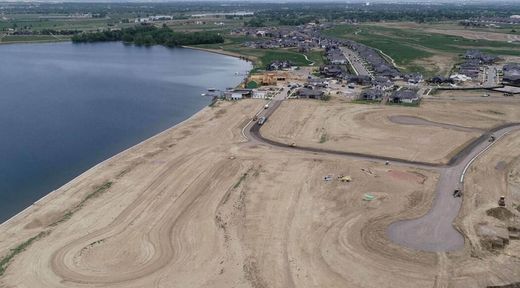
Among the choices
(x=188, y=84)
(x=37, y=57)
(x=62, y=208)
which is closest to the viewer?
(x=62, y=208)

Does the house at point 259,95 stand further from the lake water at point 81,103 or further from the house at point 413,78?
the house at point 413,78

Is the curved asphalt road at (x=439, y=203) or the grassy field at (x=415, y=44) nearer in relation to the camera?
the curved asphalt road at (x=439, y=203)

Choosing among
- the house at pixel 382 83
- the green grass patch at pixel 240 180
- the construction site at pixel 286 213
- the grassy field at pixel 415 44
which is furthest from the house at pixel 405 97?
the green grass patch at pixel 240 180

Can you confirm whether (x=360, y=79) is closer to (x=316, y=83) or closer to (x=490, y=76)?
(x=316, y=83)

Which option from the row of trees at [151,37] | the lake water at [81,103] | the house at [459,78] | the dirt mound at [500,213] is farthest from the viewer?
the row of trees at [151,37]

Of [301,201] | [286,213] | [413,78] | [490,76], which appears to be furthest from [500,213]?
[490,76]

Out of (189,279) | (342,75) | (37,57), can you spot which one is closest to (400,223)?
(189,279)

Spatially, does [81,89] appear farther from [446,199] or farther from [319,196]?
[446,199]
